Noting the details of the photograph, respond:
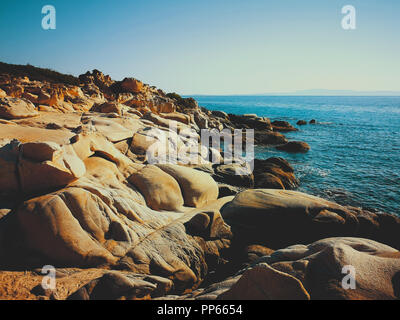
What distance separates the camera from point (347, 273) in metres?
3.25

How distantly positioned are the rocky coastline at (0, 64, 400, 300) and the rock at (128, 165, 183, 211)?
0.11 feet

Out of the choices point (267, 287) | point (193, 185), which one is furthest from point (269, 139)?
point (267, 287)

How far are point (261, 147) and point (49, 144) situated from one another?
63.6 feet

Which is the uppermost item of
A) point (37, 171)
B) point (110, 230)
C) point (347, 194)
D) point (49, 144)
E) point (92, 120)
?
point (92, 120)

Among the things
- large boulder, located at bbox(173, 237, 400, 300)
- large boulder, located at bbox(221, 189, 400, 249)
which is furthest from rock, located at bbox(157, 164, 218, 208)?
large boulder, located at bbox(173, 237, 400, 300)

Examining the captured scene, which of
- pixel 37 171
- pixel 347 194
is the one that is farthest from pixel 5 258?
pixel 347 194

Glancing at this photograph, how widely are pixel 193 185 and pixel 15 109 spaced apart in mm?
8074

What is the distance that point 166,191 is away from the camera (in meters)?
6.58

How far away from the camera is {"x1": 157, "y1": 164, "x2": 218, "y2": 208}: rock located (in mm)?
7059

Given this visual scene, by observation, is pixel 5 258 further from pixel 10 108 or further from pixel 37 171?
pixel 10 108

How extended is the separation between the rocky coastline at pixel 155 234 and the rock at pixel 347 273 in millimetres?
15

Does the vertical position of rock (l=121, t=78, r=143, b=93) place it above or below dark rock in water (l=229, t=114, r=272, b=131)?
above

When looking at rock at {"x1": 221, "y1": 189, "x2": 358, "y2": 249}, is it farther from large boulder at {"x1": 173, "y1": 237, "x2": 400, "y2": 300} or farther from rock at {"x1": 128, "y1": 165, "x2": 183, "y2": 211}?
large boulder at {"x1": 173, "y1": 237, "x2": 400, "y2": 300}
